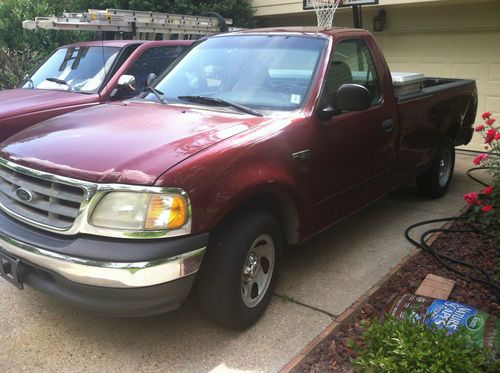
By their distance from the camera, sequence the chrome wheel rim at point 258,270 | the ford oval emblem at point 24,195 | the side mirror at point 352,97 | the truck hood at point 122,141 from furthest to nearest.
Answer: the side mirror at point 352,97 → the chrome wheel rim at point 258,270 → the ford oval emblem at point 24,195 → the truck hood at point 122,141

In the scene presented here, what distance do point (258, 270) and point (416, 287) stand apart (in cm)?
126

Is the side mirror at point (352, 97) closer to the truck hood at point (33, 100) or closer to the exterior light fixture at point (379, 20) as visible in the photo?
the truck hood at point (33, 100)

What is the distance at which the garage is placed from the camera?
27.2ft

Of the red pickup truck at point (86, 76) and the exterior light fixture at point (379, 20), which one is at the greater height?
the exterior light fixture at point (379, 20)

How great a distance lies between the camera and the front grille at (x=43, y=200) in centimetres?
261

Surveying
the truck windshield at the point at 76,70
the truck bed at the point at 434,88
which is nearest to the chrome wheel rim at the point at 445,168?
the truck bed at the point at 434,88

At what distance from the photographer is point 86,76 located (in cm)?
596

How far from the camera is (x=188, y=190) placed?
8.38 ft

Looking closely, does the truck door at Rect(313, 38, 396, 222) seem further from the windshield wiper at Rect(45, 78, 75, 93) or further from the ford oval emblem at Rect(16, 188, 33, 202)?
the windshield wiper at Rect(45, 78, 75, 93)

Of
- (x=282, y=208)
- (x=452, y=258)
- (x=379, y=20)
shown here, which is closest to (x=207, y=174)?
(x=282, y=208)

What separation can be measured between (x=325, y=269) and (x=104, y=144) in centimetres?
210

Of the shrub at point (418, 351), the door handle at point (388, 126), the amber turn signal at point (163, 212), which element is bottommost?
the shrub at point (418, 351)

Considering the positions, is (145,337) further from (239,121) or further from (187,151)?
(239,121)

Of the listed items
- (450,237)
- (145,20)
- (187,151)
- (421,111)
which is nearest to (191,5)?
(145,20)
